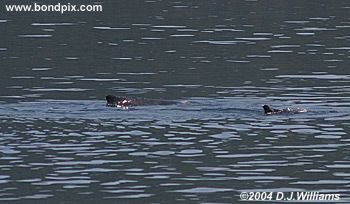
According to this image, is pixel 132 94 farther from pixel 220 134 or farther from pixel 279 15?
pixel 279 15

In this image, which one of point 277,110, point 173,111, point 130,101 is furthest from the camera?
point 130,101

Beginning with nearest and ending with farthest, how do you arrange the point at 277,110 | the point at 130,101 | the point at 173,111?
the point at 277,110
the point at 173,111
the point at 130,101

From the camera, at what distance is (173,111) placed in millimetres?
36062

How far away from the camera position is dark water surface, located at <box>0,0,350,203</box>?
27531mm

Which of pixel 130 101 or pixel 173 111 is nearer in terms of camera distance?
pixel 173 111

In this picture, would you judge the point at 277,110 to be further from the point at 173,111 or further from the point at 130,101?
the point at 130,101

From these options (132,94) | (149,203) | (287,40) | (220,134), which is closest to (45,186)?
(149,203)

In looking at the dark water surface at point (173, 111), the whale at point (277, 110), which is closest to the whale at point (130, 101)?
the dark water surface at point (173, 111)

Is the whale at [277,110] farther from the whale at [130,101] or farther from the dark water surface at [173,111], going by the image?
the whale at [130,101]

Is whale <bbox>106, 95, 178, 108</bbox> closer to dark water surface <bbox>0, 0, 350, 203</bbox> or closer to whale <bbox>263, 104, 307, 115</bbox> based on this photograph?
dark water surface <bbox>0, 0, 350, 203</bbox>

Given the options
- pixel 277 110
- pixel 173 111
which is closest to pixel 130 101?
pixel 173 111

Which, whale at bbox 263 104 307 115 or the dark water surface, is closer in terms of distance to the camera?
the dark water surface

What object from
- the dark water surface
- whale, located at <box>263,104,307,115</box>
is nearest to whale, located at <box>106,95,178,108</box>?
the dark water surface

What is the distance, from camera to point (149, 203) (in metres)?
25.5
